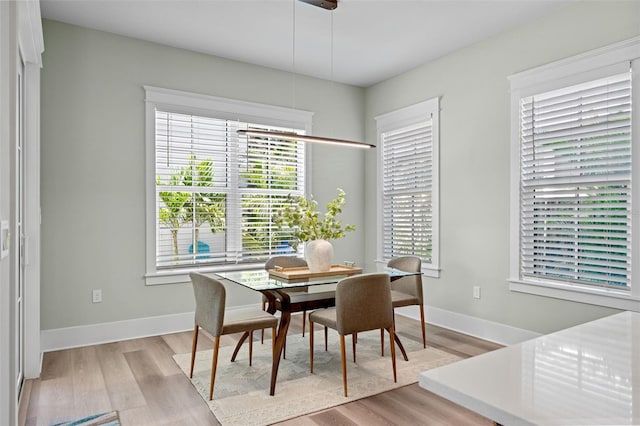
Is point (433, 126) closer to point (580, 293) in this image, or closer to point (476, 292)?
point (476, 292)

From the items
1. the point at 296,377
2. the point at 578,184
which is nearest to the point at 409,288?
the point at 296,377

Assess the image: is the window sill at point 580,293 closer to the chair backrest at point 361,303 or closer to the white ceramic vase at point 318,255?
the chair backrest at point 361,303

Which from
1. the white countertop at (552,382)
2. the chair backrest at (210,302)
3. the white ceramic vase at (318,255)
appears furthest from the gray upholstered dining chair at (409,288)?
the white countertop at (552,382)

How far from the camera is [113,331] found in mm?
3879

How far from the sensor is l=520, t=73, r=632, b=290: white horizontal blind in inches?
119

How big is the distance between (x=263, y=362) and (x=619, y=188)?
9.71 ft

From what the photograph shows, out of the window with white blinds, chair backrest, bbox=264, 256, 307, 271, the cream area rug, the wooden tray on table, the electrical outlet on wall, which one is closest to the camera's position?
the cream area rug

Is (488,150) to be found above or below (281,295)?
above

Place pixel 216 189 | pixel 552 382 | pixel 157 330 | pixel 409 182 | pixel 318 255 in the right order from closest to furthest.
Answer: pixel 552 382 < pixel 318 255 < pixel 157 330 < pixel 216 189 < pixel 409 182

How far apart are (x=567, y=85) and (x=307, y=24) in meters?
2.19

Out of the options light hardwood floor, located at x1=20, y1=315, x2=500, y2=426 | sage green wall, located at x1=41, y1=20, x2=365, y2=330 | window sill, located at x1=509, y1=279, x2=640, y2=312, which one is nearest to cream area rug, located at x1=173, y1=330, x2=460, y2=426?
light hardwood floor, located at x1=20, y1=315, x2=500, y2=426

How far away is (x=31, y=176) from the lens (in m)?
2.98

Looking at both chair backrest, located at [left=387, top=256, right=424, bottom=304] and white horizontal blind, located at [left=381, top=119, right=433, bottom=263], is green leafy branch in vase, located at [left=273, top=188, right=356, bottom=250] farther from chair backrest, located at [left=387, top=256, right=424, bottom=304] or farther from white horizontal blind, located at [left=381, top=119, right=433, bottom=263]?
white horizontal blind, located at [left=381, top=119, right=433, bottom=263]

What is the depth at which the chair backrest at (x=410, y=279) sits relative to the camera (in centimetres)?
364
